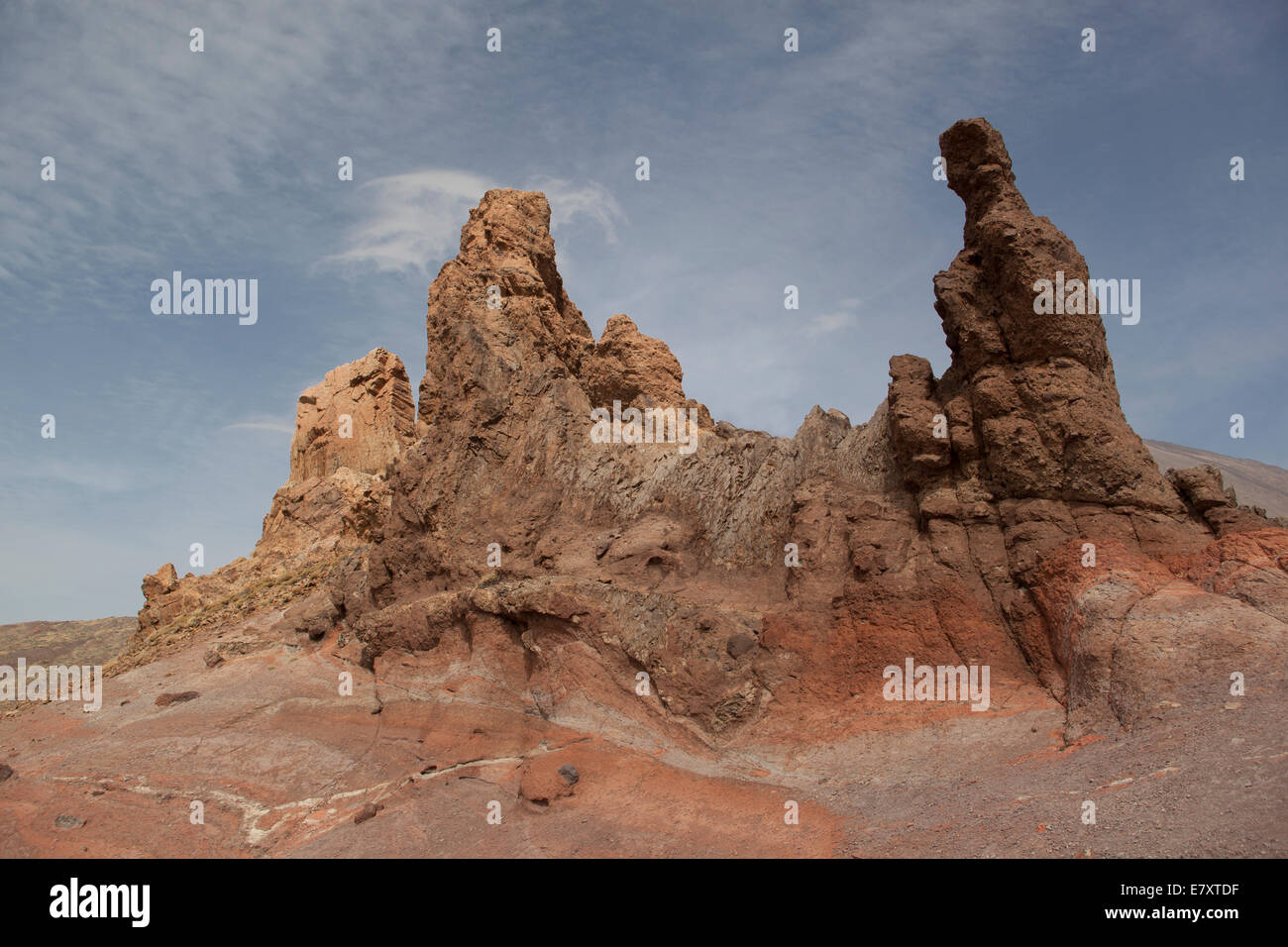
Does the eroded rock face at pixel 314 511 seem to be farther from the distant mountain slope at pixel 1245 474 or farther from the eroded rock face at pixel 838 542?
the distant mountain slope at pixel 1245 474

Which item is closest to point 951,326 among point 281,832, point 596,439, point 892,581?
point 892,581

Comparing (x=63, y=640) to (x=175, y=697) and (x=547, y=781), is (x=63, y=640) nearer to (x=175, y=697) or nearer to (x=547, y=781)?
(x=175, y=697)

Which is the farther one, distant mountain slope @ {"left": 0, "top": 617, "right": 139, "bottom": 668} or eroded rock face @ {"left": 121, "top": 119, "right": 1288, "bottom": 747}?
distant mountain slope @ {"left": 0, "top": 617, "right": 139, "bottom": 668}

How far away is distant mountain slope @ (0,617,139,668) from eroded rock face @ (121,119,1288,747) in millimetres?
42716

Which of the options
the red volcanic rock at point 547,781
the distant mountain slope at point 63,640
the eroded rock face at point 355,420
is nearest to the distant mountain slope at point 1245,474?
the eroded rock face at point 355,420

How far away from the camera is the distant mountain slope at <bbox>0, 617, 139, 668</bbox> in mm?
52781

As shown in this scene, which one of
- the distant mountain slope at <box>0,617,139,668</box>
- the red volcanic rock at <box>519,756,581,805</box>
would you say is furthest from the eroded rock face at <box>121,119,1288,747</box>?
the distant mountain slope at <box>0,617,139,668</box>

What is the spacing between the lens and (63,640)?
199ft

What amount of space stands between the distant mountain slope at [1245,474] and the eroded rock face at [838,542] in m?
54.5

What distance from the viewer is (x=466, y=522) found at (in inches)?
705

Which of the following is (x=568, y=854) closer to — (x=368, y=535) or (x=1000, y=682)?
(x=1000, y=682)

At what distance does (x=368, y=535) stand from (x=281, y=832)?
14635mm

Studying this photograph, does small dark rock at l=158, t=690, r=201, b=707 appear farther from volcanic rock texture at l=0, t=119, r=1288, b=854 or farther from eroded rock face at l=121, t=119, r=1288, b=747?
eroded rock face at l=121, t=119, r=1288, b=747

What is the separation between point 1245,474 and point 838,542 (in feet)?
266
